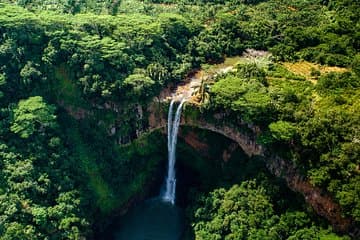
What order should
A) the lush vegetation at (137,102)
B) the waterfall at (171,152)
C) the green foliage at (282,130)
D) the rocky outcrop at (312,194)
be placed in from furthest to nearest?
the waterfall at (171,152), the lush vegetation at (137,102), the green foliage at (282,130), the rocky outcrop at (312,194)

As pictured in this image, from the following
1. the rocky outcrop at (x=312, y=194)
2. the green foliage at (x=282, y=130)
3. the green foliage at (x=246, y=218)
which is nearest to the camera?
the rocky outcrop at (x=312, y=194)

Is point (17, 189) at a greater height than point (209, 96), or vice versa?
point (209, 96)

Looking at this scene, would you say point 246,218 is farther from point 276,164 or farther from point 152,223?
point 152,223

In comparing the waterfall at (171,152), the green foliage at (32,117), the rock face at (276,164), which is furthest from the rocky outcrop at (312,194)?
the green foliage at (32,117)

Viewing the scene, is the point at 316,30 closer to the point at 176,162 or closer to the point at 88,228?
the point at 176,162

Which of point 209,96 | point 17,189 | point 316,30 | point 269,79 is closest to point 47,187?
point 17,189

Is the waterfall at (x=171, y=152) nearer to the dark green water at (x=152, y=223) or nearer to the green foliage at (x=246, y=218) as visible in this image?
the dark green water at (x=152, y=223)

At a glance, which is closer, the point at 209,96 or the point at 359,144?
the point at 359,144
